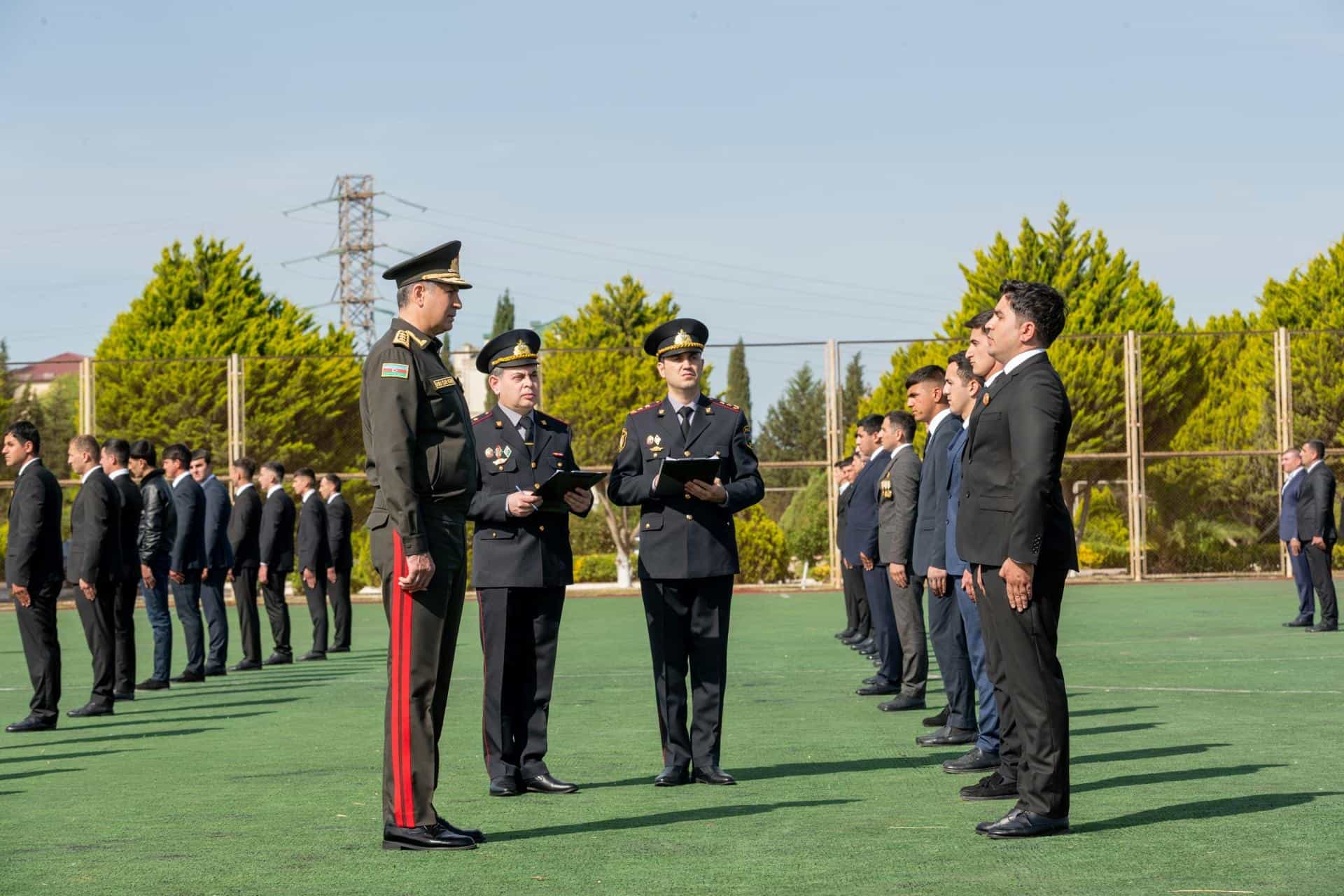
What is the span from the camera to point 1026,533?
19.8 feet

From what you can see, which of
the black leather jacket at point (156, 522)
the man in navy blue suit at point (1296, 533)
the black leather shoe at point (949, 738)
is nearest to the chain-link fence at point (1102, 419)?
the man in navy blue suit at point (1296, 533)

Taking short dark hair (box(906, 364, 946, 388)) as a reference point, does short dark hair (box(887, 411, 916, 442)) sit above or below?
below

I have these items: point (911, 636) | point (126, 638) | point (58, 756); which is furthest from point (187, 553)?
point (911, 636)

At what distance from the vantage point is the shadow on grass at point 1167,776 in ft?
23.9

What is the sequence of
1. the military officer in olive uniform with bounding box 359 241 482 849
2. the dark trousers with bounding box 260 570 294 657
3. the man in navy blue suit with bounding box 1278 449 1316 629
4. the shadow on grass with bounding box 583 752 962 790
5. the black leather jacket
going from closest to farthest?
the military officer in olive uniform with bounding box 359 241 482 849 → the shadow on grass with bounding box 583 752 962 790 → the black leather jacket → the dark trousers with bounding box 260 570 294 657 → the man in navy blue suit with bounding box 1278 449 1316 629

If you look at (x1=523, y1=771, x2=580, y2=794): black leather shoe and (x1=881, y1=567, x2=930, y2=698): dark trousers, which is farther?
(x1=881, y1=567, x2=930, y2=698): dark trousers

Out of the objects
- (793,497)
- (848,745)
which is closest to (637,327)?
(793,497)

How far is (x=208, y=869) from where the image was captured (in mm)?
5730

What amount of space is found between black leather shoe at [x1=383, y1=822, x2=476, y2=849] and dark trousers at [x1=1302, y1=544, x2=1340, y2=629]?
41.9 feet

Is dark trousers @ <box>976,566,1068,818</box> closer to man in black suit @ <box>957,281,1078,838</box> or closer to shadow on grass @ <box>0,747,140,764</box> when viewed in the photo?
man in black suit @ <box>957,281,1078,838</box>

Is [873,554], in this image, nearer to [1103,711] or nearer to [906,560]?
[906,560]

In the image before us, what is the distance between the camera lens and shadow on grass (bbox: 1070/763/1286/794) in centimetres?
728

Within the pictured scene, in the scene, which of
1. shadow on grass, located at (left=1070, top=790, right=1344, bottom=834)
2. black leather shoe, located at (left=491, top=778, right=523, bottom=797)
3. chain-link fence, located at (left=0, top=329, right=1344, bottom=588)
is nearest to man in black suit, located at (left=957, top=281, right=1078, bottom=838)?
shadow on grass, located at (left=1070, top=790, right=1344, bottom=834)

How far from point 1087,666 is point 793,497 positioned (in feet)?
68.0
